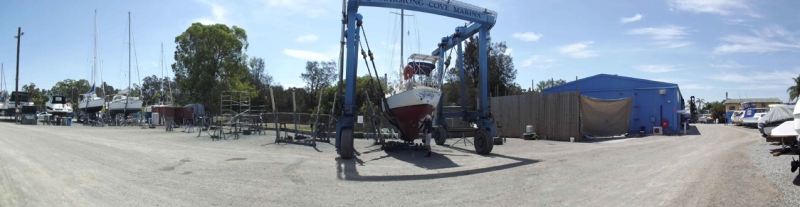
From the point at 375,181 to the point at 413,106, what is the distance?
6.28m

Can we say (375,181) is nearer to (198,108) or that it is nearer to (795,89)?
(198,108)

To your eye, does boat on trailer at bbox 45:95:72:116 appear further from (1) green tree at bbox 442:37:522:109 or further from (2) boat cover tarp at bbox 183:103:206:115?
(1) green tree at bbox 442:37:522:109

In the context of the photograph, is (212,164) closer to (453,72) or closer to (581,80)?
(581,80)

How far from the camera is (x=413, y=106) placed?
47.1ft

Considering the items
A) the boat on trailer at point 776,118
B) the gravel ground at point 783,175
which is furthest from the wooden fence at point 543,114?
the gravel ground at point 783,175

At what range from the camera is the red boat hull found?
1437 cm

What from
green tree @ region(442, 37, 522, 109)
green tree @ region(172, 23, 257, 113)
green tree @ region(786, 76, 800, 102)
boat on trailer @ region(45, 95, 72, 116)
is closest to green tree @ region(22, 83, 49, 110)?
boat on trailer @ region(45, 95, 72, 116)

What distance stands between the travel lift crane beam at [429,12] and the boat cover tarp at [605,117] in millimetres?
9410

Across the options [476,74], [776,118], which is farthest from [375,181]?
[476,74]

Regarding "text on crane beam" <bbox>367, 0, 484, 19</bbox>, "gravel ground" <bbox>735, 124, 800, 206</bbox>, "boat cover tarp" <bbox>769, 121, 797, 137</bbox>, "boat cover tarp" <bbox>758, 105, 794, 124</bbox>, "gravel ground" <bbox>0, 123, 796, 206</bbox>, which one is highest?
"text on crane beam" <bbox>367, 0, 484, 19</bbox>

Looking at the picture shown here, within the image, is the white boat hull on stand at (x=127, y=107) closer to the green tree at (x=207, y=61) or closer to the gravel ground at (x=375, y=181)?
the green tree at (x=207, y=61)

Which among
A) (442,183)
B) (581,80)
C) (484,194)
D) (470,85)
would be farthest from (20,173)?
(470,85)

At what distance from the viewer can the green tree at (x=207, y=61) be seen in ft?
111

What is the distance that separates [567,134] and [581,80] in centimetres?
1310
